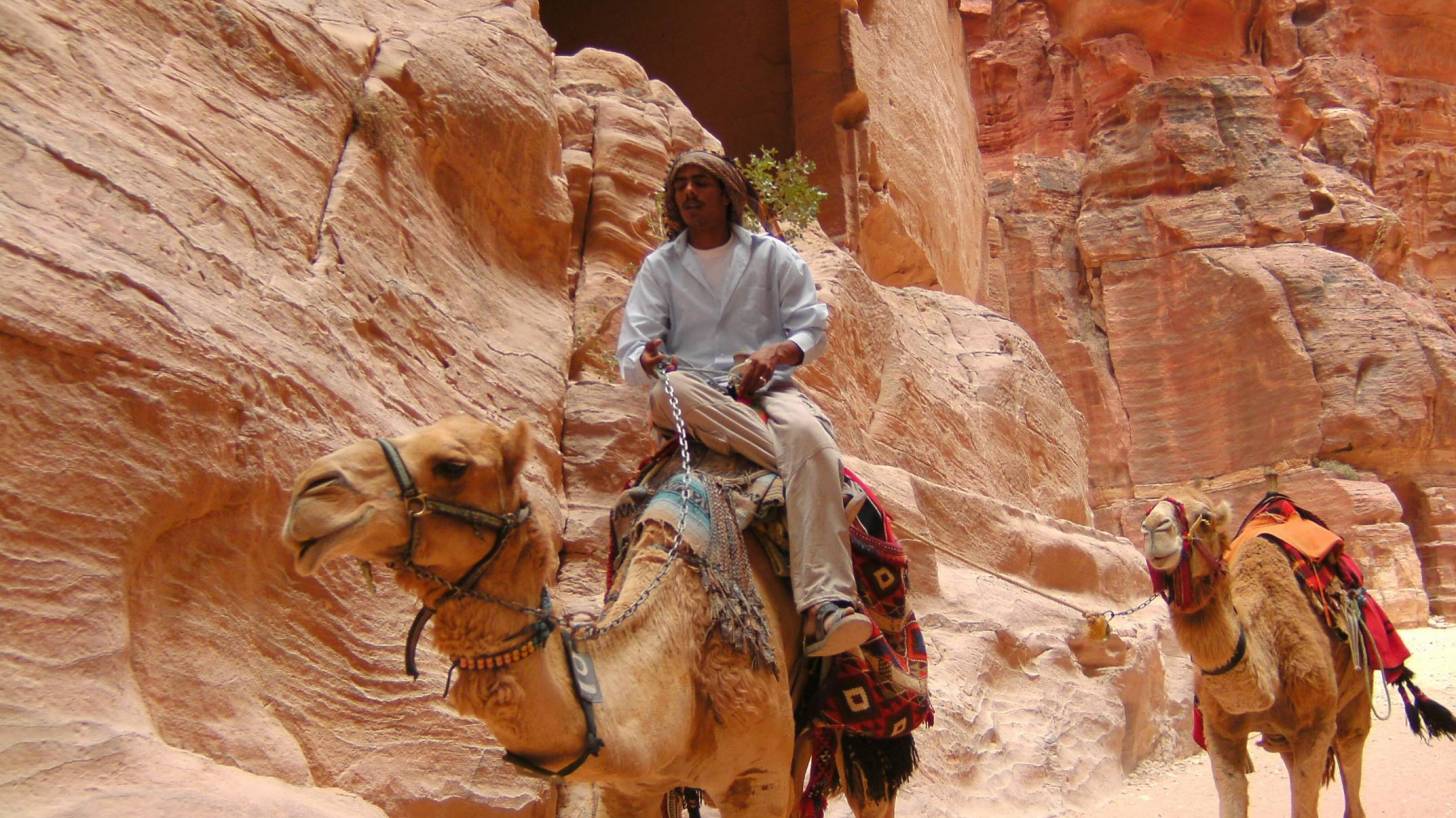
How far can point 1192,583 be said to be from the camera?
6.29 metres

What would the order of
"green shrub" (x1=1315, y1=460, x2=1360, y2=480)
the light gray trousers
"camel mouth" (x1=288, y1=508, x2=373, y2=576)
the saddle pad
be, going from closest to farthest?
"camel mouth" (x1=288, y1=508, x2=373, y2=576) < the light gray trousers < the saddle pad < "green shrub" (x1=1315, y1=460, x2=1360, y2=480)

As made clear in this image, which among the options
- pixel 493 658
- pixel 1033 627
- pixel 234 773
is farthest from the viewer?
pixel 1033 627

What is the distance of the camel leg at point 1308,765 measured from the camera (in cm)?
645

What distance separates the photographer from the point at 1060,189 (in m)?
32.0

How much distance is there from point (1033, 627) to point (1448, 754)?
362 centimetres

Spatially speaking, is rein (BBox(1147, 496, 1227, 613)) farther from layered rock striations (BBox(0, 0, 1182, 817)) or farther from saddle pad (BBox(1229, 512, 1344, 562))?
layered rock striations (BBox(0, 0, 1182, 817))

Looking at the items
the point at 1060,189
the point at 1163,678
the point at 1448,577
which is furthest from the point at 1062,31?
the point at 1163,678

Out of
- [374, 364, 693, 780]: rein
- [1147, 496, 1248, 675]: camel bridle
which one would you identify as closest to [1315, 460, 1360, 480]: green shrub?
[1147, 496, 1248, 675]: camel bridle

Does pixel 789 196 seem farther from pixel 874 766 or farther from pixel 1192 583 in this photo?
pixel 874 766

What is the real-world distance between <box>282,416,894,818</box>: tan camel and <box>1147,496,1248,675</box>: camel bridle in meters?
3.22

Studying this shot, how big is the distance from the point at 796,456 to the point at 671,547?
0.56 metres

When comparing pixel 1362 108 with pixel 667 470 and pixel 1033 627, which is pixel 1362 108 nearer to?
pixel 1033 627

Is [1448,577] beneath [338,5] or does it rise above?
beneath

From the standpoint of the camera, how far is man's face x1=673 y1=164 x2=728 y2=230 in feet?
14.9
